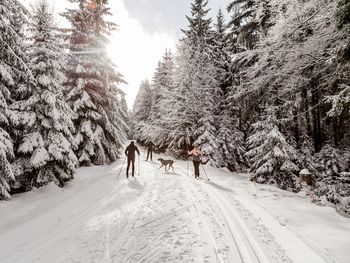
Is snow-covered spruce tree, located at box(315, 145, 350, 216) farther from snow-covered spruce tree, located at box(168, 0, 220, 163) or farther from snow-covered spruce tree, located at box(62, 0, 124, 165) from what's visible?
snow-covered spruce tree, located at box(62, 0, 124, 165)

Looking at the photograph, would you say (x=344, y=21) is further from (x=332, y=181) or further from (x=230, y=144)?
(x=230, y=144)

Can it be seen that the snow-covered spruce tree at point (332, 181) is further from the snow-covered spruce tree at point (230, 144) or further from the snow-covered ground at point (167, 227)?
the snow-covered spruce tree at point (230, 144)

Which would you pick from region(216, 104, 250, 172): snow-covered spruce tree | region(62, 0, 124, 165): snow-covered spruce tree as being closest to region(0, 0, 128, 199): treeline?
region(62, 0, 124, 165): snow-covered spruce tree

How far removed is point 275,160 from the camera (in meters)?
16.1

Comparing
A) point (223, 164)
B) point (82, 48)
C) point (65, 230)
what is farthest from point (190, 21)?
point (65, 230)

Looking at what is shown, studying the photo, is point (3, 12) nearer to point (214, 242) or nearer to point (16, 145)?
point (16, 145)

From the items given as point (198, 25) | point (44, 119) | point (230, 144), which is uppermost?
point (198, 25)

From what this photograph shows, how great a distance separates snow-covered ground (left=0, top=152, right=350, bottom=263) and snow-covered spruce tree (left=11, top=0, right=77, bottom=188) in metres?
0.93

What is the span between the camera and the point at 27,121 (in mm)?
12195

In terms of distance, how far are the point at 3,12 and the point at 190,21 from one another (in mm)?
22647

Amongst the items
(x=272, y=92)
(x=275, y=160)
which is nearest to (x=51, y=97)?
(x=272, y=92)

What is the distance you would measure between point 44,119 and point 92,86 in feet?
27.9

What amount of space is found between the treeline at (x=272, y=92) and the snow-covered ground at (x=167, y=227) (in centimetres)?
312

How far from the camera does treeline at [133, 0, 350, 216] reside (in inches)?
345
